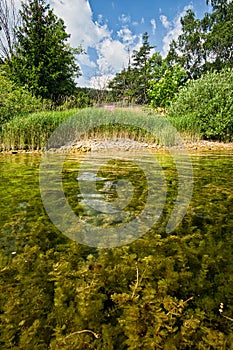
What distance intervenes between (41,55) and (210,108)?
9.11 metres

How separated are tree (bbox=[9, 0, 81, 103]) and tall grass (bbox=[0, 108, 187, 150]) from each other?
5948mm

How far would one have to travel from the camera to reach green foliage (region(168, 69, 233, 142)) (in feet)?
28.6

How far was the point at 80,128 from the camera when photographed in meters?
7.80

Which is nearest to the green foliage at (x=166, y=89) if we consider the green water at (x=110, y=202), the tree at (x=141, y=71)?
the tree at (x=141, y=71)

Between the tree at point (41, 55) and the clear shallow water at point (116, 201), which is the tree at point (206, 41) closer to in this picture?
the tree at point (41, 55)

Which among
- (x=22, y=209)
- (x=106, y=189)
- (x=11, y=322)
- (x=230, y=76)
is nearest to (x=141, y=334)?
(x=11, y=322)

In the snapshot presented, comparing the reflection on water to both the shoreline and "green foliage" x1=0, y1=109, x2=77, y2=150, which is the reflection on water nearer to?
"green foliage" x1=0, y1=109, x2=77, y2=150

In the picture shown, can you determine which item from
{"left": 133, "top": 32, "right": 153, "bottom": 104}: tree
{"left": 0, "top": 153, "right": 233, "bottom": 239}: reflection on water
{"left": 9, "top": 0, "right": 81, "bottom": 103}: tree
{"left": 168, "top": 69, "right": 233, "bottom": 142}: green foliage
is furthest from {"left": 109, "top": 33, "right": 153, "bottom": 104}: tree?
{"left": 0, "top": 153, "right": 233, "bottom": 239}: reflection on water

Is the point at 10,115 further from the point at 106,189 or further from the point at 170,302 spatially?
the point at 170,302

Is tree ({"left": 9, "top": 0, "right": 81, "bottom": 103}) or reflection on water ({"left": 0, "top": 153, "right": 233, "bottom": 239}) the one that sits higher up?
tree ({"left": 9, "top": 0, "right": 81, "bottom": 103})

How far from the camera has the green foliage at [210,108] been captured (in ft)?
28.6

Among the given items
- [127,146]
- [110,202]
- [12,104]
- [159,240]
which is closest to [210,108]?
[127,146]

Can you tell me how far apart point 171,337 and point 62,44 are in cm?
1600

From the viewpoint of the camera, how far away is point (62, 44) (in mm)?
14297
